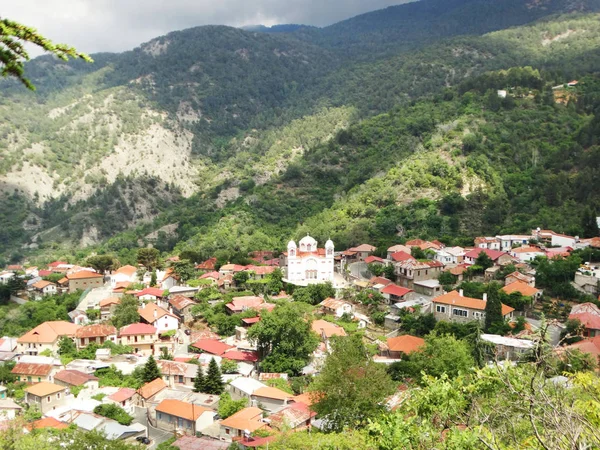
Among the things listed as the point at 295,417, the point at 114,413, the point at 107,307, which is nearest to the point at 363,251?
the point at 107,307

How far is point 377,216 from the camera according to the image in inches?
2458

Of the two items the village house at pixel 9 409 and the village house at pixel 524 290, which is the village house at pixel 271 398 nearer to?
the village house at pixel 9 409

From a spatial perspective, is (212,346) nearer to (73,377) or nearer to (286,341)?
(286,341)

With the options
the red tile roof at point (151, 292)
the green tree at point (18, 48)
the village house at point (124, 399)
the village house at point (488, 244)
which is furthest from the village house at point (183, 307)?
the green tree at point (18, 48)

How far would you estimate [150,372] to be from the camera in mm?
30281

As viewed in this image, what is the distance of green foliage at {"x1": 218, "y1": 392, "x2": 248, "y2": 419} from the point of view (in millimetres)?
25906

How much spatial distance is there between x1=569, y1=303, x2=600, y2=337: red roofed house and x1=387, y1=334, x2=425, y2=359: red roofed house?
8.89 meters

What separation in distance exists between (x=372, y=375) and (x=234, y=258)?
33591mm

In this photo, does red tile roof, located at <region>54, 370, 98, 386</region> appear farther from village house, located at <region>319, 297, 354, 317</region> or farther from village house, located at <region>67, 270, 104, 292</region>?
village house, located at <region>67, 270, 104, 292</region>

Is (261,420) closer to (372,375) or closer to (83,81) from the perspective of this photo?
(372,375)

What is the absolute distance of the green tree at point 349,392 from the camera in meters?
20.2

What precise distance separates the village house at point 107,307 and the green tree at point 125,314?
1.31 metres

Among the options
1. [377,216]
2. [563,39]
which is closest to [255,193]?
[377,216]

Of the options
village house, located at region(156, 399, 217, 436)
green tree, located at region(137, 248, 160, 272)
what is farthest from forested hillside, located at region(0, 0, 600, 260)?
village house, located at region(156, 399, 217, 436)
